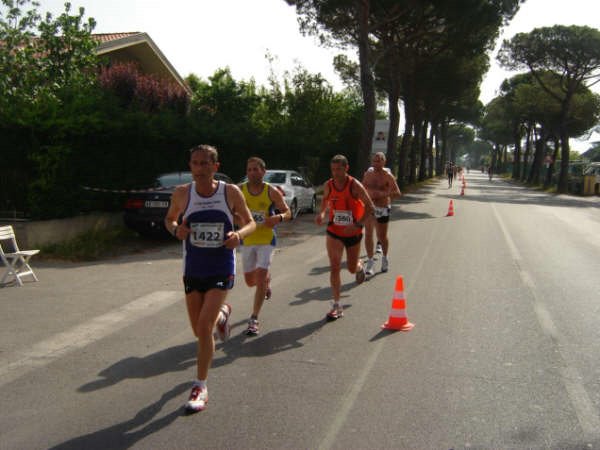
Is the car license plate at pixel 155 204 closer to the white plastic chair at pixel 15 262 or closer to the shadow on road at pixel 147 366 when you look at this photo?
the white plastic chair at pixel 15 262

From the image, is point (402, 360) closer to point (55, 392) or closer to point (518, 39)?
point (55, 392)

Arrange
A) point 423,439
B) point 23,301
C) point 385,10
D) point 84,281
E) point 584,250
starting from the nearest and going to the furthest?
point 423,439 → point 23,301 → point 84,281 → point 584,250 → point 385,10

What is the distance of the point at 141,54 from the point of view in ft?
93.1

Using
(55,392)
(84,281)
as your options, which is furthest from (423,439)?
(84,281)

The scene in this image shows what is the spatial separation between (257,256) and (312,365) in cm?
154

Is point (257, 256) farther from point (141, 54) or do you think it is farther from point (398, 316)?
point (141, 54)

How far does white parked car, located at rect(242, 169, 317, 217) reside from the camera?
56.6ft

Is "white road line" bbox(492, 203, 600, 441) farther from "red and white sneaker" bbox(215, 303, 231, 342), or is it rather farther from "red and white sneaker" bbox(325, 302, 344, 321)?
"red and white sneaker" bbox(215, 303, 231, 342)

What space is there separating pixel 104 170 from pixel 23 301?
5452mm

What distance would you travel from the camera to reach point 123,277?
8766mm

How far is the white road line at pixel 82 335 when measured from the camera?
4.86 m

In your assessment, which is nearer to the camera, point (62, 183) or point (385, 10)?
point (62, 183)

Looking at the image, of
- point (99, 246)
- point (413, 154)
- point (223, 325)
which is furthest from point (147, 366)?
point (413, 154)

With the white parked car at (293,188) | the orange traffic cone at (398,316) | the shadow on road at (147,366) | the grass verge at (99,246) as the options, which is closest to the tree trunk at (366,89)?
the white parked car at (293,188)
